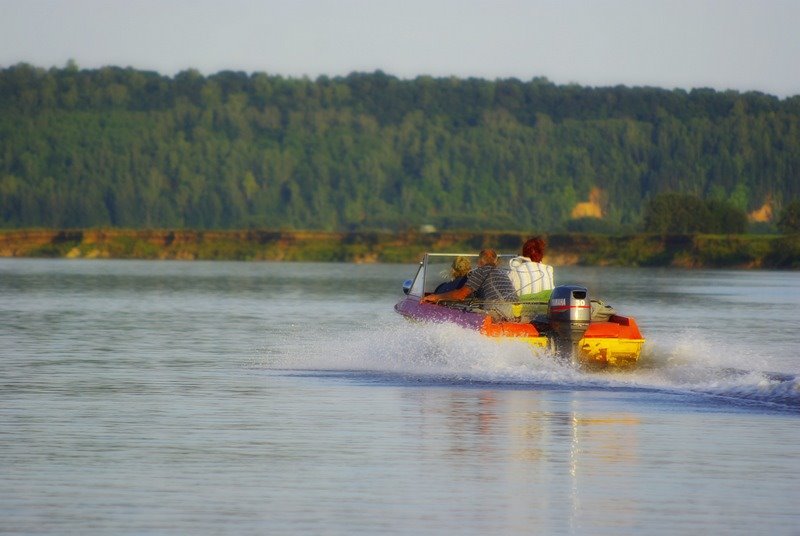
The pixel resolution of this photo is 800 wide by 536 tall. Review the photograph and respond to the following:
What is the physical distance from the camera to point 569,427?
17547 millimetres

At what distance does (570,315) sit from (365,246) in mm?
131597

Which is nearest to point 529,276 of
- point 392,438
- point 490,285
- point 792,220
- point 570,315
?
point 490,285

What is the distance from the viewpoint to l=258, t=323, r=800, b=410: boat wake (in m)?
20.9

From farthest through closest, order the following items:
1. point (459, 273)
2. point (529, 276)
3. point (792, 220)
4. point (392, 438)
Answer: point (792, 220)
point (459, 273)
point (529, 276)
point (392, 438)

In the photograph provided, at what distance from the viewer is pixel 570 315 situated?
70.6 feet

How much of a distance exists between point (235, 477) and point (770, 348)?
18619 millimetres

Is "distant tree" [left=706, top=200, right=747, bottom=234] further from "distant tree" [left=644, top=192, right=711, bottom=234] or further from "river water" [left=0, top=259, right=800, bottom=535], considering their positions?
"river water" [left=0, top=259, right=800, bottom=535]

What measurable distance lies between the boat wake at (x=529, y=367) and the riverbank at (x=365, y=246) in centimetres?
10568

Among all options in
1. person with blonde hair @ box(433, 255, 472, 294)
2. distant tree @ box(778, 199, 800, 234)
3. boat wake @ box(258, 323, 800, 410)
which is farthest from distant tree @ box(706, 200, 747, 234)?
person with blonde hair @ box(433, 255, 472, 294)

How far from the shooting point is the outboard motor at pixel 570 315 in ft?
70.6

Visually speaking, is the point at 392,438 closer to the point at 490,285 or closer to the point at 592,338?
the point at 592,338

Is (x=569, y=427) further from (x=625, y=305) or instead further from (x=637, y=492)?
(x=625, y=305)

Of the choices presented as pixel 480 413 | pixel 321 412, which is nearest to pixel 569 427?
pixel 480 413

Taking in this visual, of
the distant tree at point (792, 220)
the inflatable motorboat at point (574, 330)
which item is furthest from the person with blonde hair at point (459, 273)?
the distant tree at point (792, 220)
